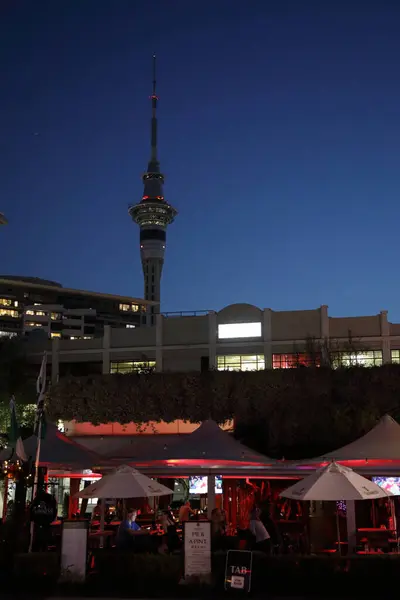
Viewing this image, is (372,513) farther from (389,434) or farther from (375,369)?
(375,369)

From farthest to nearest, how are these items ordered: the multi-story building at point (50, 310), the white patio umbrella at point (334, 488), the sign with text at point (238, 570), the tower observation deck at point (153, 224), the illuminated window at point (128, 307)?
the tower observation deck at point (153, 224), the illuminated window at point (128, 307), the multi-story building at point (50, 310), the white patio umbrella at point (334, 488), the sign with text at point (238, 570)

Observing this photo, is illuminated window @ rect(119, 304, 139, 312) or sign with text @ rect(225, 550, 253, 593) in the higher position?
illuminated window @ rect(119, 304, 139, 312)

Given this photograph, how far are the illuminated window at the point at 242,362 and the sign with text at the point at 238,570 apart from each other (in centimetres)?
4475

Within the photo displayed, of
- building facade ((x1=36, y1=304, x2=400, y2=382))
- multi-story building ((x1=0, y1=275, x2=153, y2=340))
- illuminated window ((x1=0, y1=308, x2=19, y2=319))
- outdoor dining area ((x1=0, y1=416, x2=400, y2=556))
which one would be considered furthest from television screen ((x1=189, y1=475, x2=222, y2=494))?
illuminated window ((x1=0, y1=308, x2=19, y2=319))

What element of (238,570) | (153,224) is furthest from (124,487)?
(153,224)

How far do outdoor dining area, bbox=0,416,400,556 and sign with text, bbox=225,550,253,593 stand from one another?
0.83 m

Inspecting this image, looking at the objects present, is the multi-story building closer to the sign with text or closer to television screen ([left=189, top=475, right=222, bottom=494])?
television screen ([left=189, top=475, right=222, bottom=494])

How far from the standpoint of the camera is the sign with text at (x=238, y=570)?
11845mm

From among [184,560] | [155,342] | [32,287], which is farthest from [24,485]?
[32,287]

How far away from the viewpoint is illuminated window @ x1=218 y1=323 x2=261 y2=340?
187 feet

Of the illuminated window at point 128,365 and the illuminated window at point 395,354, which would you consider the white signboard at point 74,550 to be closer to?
the illuminated window at point 395,354

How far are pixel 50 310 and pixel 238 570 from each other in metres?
119

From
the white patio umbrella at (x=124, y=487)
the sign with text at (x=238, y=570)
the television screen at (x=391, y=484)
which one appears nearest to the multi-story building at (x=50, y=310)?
the television screen at (x=391, y=484)

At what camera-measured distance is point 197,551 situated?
12258 mm
